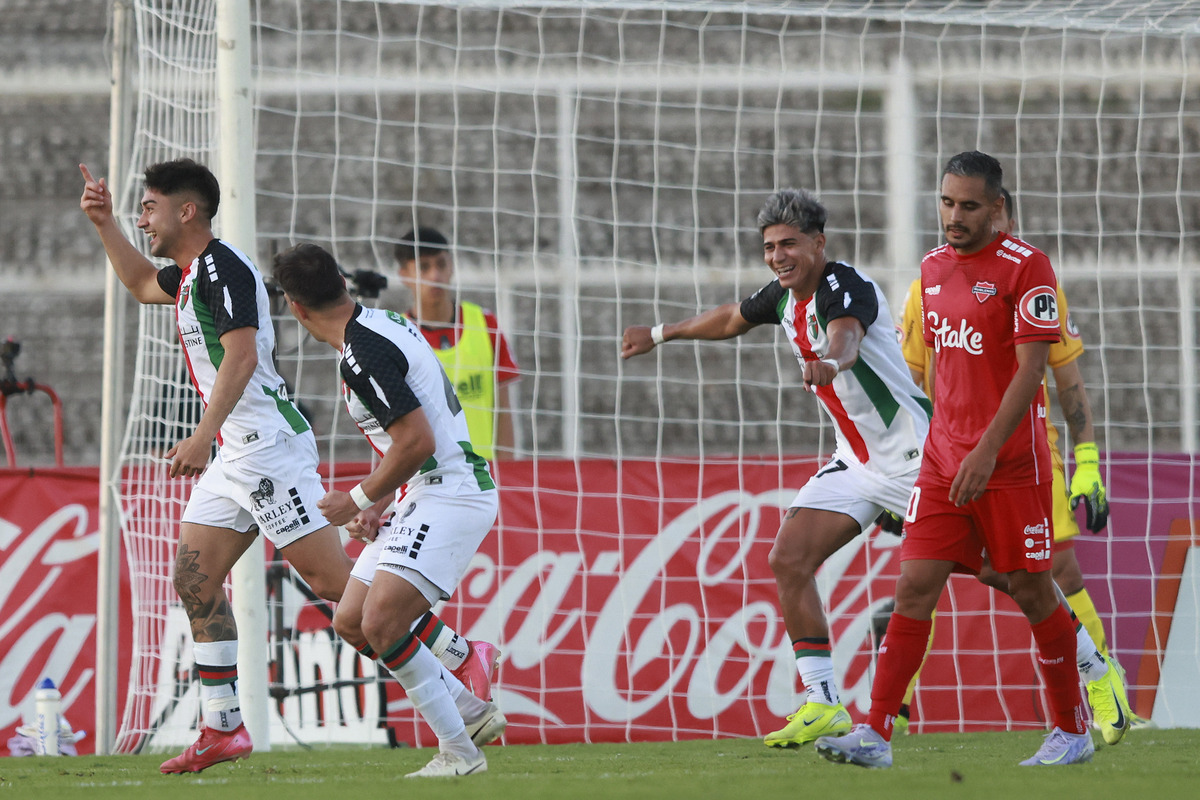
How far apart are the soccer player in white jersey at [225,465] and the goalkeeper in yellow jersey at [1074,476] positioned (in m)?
2.68

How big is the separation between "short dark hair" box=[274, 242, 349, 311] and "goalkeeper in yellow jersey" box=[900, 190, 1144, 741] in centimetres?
244

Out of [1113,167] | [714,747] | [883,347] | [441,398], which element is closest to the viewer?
[441,398]

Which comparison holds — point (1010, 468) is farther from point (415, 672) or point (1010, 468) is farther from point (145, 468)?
point (145, 468)

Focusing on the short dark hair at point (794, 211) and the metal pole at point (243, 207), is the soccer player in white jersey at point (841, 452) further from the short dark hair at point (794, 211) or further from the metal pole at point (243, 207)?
the metal pole at point (243, 207)

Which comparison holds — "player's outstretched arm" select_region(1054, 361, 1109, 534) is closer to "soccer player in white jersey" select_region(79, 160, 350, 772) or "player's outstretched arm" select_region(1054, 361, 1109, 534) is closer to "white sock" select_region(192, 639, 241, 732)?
"soccer player in white jersey" select_region(79, 160, 350, 772)

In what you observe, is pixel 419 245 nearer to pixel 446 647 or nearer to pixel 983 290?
pixel 446 647

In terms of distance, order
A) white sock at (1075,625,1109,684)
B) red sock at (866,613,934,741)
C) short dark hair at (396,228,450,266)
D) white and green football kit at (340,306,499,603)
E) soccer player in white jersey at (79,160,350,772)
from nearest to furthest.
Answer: red sock at (866,613,934,741)
white and green football kit at (340,306,499,603)
soccer player in white jersey at (79,160,350,772)
white sock at (1075,625,1109,684)
short dark hair at (396,228,450,266)

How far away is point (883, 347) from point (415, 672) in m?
2.21

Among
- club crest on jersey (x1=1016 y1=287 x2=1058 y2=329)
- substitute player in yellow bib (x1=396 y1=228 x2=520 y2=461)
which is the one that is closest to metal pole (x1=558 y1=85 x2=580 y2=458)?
substitute player in yellow bib (x1=396 y1=228 x2=520 y2=461)

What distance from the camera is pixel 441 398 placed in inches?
190

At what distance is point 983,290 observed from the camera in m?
4.46

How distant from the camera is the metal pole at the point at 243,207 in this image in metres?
6.21

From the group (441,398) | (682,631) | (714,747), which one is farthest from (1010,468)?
(682,631)

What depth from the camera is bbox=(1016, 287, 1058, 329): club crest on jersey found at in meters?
4.35
